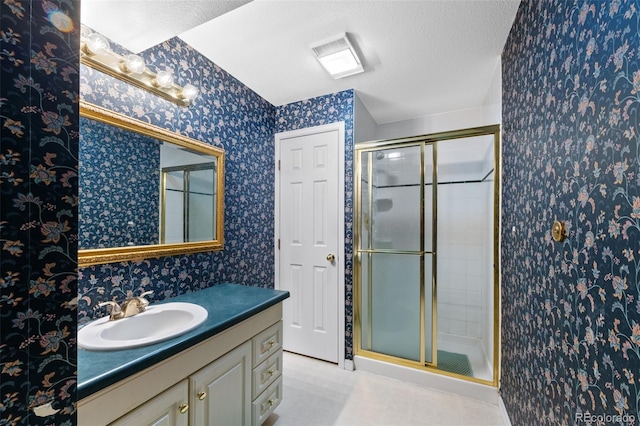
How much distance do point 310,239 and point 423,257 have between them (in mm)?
1010

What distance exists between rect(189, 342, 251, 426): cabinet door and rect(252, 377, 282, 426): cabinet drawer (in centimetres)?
5

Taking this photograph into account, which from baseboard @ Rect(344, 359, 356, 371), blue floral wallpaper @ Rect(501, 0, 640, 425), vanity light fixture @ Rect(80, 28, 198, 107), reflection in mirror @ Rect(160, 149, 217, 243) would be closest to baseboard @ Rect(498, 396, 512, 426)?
blue floral wallpaper @ Rect(501, 0, 640, 425)

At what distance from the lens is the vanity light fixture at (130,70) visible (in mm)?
1218

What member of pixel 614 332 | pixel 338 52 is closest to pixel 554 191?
pixel 614 332

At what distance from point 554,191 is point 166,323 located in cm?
188

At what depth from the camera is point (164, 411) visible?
3.29 feet

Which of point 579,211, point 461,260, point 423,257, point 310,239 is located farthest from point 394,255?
point 579,211

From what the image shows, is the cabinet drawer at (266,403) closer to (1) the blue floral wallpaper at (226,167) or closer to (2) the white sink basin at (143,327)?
(2) the white sink basin at (143,327)

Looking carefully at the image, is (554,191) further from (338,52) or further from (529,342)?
(338,52)

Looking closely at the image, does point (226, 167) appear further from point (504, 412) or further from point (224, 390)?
point (504, 412)

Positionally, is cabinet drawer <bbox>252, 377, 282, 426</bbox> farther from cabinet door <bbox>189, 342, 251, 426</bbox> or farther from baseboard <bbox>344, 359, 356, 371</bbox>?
baseboard <bbox>344, 359, 356, 371</bbox>

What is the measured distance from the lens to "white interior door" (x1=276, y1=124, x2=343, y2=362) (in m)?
2.37

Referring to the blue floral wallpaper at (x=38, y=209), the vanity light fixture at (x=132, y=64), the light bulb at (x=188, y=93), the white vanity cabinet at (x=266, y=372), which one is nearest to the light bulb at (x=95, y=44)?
the vanity light fixture at (x=132, y=64)

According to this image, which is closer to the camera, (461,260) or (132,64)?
(132,64)
